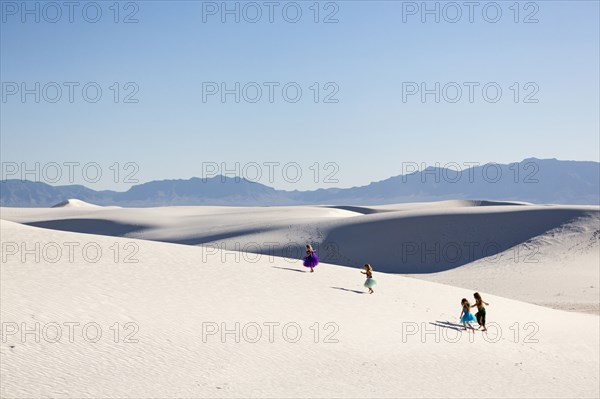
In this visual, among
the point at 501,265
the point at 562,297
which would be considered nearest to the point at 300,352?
the point at 562,297

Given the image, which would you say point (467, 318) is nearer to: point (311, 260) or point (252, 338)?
point (311, 260)

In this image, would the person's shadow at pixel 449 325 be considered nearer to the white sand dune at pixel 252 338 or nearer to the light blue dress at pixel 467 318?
the white sand dune at pixel 252 338

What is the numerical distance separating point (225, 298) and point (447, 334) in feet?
19.1

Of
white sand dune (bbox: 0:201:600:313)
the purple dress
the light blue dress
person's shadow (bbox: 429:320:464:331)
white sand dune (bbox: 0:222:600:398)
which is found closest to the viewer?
white sand dune (bbox: 0:222:600:398)

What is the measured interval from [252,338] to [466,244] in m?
36.9

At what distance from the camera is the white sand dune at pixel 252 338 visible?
1066 cm

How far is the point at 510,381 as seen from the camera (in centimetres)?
1309

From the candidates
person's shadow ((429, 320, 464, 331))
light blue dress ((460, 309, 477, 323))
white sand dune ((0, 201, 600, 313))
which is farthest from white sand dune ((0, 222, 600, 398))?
white sand dune ((0, 201, 600, 313))

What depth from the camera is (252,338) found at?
1360 cm

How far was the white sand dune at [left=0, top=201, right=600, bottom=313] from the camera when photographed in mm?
35406

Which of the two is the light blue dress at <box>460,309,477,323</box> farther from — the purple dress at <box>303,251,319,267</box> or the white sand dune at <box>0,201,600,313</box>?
the white sand dune at <box>0,201,600,313</box>

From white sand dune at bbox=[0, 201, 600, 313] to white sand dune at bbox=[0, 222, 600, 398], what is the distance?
13715 millimetres

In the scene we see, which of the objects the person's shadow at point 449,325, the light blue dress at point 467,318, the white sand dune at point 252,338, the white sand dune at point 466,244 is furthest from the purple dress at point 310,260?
the white sand dune at point 466,244

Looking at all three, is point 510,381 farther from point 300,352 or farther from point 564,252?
point 564,252
